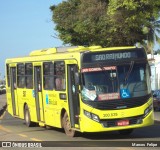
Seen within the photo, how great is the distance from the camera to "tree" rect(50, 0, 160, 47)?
3278 cm

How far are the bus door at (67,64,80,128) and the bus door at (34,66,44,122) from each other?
3.09 m

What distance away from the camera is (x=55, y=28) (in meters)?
51.6

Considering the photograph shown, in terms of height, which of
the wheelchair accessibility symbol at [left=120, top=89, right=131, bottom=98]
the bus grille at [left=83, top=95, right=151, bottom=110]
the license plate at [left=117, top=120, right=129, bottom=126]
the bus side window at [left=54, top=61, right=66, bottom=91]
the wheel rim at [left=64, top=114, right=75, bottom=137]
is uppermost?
the bus side window at [left=54, top=61, right=66, bottom=91]

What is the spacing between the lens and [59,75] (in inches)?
682

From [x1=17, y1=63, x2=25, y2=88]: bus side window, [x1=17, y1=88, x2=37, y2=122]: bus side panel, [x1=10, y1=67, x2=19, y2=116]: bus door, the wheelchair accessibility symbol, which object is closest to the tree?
[x1=10, y1=67, x2=19, y2=116]: bus door

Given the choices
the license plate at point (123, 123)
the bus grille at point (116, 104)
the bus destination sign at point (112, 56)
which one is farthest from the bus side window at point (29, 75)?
the license plate at point (123, 123)

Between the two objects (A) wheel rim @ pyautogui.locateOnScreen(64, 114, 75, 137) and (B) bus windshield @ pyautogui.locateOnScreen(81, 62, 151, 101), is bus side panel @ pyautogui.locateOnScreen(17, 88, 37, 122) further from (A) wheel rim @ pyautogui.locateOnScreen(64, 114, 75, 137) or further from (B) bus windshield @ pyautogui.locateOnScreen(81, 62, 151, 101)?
(B) bus windshield @ pyautogui.locateOnScreen(81, 62, 151, 101)

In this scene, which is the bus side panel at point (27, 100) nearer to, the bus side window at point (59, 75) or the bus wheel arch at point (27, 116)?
the bus wheel arch at point (27, 116)

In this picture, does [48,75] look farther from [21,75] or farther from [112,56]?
[21,75]

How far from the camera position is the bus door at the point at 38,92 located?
19328mm

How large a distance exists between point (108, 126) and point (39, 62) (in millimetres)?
5073

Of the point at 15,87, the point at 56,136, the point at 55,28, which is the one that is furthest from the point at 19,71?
the point at 55,28

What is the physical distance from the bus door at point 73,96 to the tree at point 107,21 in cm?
1583

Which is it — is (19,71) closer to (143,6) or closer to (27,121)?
(27,121)
